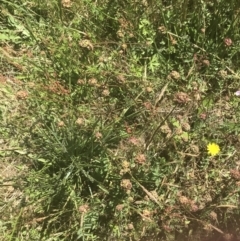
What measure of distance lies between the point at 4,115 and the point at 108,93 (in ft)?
2.05

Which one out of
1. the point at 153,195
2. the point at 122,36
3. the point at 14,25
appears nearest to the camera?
the point at 153,195

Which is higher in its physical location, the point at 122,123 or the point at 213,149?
the point at 213,149

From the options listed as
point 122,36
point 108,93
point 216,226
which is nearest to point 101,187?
point 108,93

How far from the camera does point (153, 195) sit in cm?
217

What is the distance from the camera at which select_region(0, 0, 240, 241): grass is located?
7.24 ft

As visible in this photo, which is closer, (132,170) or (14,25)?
(132,170)

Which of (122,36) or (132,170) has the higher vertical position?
(122,36)

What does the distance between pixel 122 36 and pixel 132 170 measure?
0.70 m

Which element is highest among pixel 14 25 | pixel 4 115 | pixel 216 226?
pixel 14 25

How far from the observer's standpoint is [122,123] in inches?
91.1

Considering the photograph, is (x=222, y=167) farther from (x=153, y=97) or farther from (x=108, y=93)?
(x=108, y=93)

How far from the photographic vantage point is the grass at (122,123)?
7.24 ft

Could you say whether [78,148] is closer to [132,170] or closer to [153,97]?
[132,170]

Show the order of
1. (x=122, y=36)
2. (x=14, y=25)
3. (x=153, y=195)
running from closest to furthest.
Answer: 1. (x=153, y=195)
2. (x=122, y=36)
3. (x=14, y=25)
